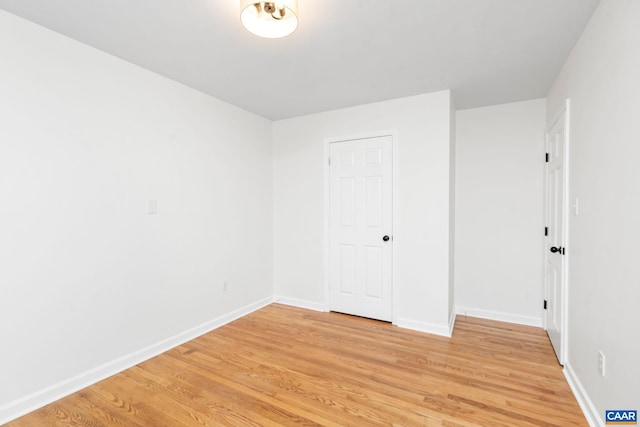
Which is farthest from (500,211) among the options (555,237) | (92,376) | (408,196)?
(92,376)

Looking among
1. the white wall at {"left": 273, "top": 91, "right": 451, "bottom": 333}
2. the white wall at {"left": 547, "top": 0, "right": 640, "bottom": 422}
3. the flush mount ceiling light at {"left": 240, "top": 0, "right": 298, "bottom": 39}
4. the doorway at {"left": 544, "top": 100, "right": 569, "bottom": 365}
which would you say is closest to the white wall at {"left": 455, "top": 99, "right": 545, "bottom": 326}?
the doorway at {"left": 544, "top": 100, "right": 569, "bottom": 365}

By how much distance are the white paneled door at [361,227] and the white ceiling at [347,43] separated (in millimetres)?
721

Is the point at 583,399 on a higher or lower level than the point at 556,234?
lower

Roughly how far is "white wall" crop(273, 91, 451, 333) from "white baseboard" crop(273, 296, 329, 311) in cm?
2

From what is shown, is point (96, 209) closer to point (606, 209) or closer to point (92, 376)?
point (92, 376)

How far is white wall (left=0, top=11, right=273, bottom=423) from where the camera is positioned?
74.7 inches

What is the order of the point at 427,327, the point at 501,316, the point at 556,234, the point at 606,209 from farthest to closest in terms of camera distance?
the point at 501,316
the point at 427,327
the point at 556,234
the point at 606,209

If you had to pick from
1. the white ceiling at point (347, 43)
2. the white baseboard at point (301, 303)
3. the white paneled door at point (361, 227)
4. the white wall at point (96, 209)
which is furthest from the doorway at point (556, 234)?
the white wall at point (96, 209)

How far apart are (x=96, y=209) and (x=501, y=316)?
417 centimetres

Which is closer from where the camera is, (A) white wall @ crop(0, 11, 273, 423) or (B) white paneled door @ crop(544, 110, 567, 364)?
(A) white wall @ crop(0, 11, 273, 423)

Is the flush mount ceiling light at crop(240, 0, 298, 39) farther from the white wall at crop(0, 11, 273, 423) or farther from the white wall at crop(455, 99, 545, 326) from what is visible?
the white wall at crop(455, 99, 545, 326)

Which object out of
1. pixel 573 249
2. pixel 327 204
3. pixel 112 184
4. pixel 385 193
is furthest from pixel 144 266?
pixel 573 249

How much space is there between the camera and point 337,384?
220 cm

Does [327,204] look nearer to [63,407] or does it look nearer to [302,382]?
[302,382]
